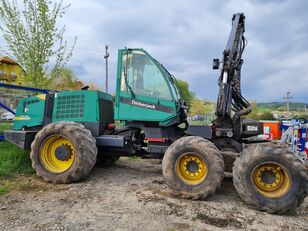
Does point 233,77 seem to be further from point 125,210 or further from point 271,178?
point 125,210

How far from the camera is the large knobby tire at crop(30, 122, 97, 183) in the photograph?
563cm

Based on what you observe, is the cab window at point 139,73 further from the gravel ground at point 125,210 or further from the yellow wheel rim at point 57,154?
the gravel ground at point 125,210

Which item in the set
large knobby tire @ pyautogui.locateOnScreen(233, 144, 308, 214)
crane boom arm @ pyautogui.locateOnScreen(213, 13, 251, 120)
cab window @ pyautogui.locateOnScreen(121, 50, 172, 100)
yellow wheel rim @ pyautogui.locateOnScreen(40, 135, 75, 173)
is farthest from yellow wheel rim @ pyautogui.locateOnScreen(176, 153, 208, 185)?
yellow wheel rim @ pyautogui.locateOnScreen(40, 135, 75, 173)

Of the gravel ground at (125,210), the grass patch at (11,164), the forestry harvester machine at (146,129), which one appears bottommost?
the gravel ground at (125,210)

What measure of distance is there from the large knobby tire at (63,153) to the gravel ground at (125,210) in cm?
24

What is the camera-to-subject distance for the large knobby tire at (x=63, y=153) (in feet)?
18.5

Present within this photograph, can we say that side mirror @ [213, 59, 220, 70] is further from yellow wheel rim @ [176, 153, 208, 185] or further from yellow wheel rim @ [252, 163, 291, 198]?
yellow wheel rim @ [252, 163, 291, 198]

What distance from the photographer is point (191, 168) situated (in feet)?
16.6

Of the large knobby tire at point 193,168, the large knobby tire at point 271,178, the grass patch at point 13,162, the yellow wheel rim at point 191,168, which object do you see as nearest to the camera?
the large knobby tire at point 271,178

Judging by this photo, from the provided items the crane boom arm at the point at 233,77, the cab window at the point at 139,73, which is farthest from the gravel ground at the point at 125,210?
the cab window at the point at 139,73

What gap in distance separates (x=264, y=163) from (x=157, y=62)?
3.19 metres

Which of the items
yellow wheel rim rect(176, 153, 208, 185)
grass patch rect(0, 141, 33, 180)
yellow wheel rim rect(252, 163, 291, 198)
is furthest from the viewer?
grass patch rect(0, 141, 33, 180)

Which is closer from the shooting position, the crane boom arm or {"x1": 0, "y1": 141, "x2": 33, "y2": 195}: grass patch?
{"x1": 0, "y1": 141, "x2": 33, "y2": 195}: grass patch

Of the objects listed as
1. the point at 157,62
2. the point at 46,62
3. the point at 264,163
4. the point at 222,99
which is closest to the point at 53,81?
the point at 46,62
